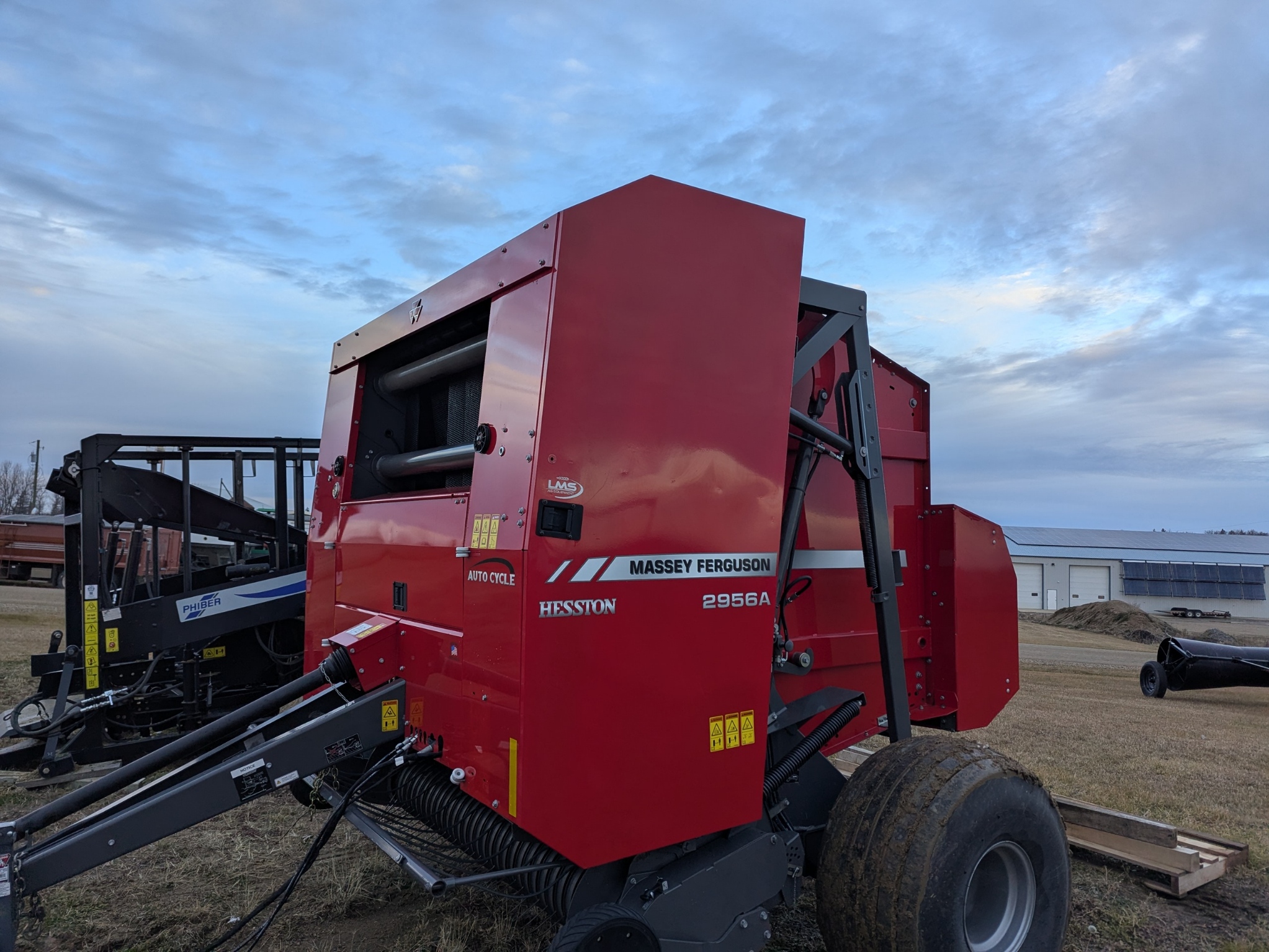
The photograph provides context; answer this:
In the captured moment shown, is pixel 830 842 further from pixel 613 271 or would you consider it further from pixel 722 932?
pixel 613 271

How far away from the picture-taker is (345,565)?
4035 mm

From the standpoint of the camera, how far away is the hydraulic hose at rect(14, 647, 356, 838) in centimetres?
305

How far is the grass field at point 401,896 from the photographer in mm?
3775

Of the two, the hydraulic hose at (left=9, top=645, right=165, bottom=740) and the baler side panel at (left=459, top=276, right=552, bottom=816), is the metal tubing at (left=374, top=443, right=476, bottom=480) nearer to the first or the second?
the baler side panel at (left=459, top=276, right=552, bottom=816)

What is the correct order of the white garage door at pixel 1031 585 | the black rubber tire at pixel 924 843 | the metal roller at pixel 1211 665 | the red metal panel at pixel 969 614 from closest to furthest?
the black rubber tire at pixel 924 843
the red metal panel at pixel 969 614
the metal roller at pixel 1211 665
the white garage door at pixel 1031 585

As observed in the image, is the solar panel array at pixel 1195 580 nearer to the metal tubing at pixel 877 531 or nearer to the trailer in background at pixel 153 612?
the trailer in background at pixel 153 612

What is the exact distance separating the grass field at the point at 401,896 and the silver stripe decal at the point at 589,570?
196 centimetres

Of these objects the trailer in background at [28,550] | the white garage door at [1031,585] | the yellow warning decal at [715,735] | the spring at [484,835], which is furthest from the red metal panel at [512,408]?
the white garage door at [1031,585]

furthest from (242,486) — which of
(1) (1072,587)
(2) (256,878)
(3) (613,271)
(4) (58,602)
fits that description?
(1) (1072,587)

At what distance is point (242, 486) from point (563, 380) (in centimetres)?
622

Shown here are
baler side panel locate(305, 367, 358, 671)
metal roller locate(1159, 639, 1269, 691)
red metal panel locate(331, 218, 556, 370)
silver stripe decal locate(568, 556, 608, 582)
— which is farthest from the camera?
metal roller locate(1159, 639, 1269, 691)

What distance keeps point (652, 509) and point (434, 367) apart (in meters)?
1.46

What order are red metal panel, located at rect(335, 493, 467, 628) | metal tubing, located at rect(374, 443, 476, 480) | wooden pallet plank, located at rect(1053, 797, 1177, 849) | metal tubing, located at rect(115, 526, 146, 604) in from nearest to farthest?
1. red metal panel, located at rect(335, 493, 467, 628)
2. metal tubing, located at rect(374, 443, 476, 480)
3. wooden pallet plank, located at rect(1053, 797, 1177, 849)
4. metal tubing, located at rect(115, 526, 146, 604)

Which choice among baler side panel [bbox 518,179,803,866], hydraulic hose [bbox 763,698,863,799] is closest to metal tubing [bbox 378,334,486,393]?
baler side panel [bbox 518,179,803,866]
